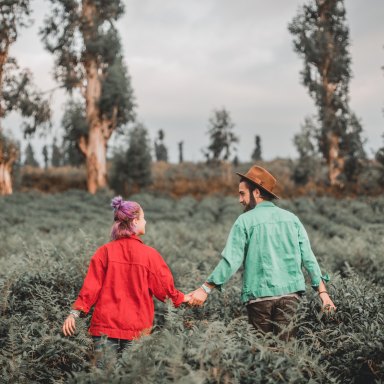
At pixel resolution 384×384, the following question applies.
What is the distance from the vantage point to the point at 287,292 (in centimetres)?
380

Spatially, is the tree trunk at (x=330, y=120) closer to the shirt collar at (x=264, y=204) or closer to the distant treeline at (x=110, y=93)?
the distant treeline at (x=110, y=93)

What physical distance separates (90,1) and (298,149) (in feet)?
94.3

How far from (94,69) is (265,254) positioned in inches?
957

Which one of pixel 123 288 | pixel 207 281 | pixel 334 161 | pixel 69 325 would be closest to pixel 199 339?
pixel 207 281

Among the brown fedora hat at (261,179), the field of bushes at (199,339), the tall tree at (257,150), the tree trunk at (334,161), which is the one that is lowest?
the field of bushes at (199,339)

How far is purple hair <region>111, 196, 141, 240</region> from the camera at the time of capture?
12.6 feet

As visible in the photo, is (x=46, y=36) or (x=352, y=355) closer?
(x=352, y=355)

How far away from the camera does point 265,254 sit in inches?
151

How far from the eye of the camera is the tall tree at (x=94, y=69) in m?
25.2

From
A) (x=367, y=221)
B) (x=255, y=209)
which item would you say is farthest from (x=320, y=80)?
(x=255, y=209)

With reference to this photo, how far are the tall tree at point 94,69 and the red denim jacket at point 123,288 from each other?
23.2m

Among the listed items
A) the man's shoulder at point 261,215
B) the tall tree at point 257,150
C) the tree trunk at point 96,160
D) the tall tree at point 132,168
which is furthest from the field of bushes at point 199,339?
the tall tree at point 257,150

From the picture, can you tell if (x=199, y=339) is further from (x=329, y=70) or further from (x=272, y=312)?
(x=329, y=70)

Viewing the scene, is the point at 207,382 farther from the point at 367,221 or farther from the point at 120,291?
the point at 367,221
